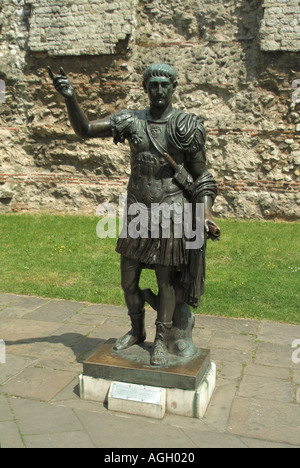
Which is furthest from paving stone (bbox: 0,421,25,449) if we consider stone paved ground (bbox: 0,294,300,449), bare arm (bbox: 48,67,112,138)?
bare arm (bbox: 48,67,112,138)

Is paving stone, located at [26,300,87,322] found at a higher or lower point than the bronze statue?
lower

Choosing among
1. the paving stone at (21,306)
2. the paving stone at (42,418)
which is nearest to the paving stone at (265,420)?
the paving stone at (42,418)

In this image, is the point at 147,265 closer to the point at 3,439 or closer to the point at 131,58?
the point at 3,439

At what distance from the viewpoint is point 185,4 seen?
11008 millimetres

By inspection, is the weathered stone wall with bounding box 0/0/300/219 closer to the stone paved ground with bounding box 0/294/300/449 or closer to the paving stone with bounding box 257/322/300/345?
the paving stone with bounding box 257/322/300/345

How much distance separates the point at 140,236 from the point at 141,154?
0.58 meters

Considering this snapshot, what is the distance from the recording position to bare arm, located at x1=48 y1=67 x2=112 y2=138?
10.7ft

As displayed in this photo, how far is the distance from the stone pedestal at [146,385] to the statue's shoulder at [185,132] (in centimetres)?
152

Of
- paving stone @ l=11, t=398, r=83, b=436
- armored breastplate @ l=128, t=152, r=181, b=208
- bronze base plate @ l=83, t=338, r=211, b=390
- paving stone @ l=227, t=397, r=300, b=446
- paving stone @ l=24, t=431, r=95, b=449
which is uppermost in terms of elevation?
armored breastplate @ l=128, t=152, r=181, b=208

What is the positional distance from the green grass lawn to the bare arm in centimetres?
282

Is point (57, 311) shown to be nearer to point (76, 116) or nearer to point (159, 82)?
point (76, 116)

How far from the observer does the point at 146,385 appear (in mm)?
3357

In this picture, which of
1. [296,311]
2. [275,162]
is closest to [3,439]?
[296,311]

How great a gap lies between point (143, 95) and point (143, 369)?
9.00 m
